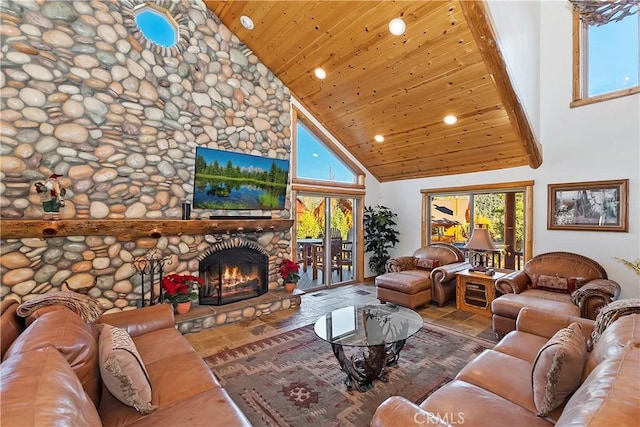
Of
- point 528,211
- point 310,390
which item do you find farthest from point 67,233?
point 528,211

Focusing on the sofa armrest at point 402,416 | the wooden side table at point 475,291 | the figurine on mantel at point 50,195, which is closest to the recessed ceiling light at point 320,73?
the figurine on mantel at point 50,195

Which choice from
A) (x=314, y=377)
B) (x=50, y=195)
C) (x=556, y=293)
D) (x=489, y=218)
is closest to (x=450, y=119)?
(x=489, y=218)

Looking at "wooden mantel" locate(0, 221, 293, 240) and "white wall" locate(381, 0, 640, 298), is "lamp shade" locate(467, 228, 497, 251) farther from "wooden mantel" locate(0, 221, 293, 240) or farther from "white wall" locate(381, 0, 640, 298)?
"wooden mantel" locate(0, 221, 293, 240)

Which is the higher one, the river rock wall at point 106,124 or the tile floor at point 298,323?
the river rock wall at point 106,124

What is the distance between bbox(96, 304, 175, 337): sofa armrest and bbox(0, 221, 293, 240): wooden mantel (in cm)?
133

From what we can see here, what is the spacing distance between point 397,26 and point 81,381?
4152 millimetres

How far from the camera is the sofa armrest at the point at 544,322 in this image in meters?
2.32

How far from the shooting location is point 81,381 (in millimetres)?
1496

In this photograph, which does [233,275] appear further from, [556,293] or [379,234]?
[556,293]

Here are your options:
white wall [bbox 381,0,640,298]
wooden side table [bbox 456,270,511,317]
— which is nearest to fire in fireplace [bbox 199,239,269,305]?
wooden side table [bbox 456,270,511,317]

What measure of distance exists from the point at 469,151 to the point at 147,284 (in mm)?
5230

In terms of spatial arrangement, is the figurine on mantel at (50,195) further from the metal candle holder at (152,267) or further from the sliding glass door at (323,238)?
the sliding glass door at (323,238)

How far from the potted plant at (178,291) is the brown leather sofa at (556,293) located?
374cm

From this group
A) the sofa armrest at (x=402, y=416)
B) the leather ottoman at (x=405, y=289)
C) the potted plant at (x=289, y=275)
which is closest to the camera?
the sofa armrest at (x=402, y=416)
